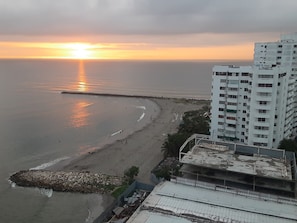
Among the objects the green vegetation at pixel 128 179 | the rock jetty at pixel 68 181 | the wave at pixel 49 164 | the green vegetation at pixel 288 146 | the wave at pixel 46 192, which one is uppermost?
the green vegetation at pixel 288 146

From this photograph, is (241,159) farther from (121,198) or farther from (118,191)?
(118,191)

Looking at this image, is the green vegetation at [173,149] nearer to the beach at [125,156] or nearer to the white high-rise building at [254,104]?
the beach at [125,156]

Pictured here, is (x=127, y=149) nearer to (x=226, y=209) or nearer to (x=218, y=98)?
(x=218, y=98)

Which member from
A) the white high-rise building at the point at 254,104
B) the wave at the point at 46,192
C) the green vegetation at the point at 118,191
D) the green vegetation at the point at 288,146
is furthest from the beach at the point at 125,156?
the green vegetation at the point at 288,146

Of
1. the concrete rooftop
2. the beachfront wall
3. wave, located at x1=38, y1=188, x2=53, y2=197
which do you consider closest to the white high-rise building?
the concrete rooftop

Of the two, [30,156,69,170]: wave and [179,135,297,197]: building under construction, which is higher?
[179,135,297,197]: building under construction

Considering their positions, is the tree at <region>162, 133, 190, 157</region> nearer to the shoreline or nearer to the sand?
the sand
